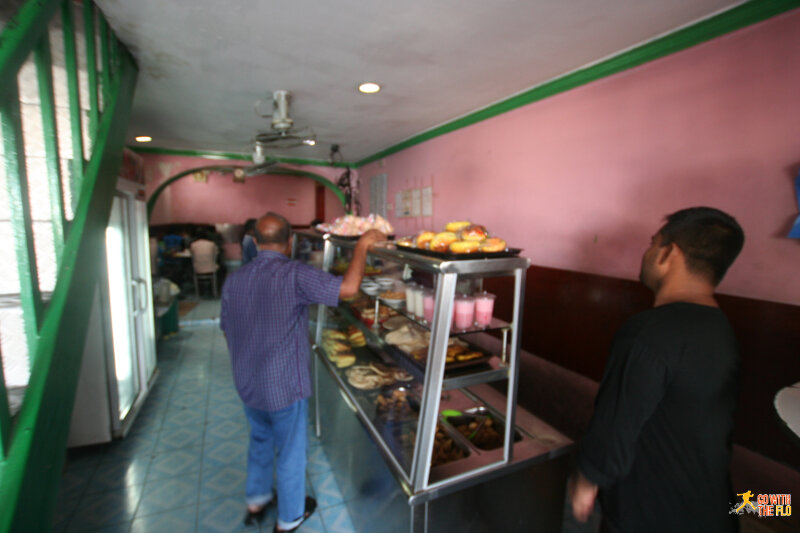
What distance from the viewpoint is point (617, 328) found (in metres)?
2.45

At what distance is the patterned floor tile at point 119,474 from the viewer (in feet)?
9.08

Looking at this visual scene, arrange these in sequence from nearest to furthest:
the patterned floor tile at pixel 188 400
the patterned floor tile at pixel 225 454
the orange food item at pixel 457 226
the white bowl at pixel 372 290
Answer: the orange food item at pixel 457 226 → the white bowl at pixel 372 290 → the patterned floor tile at pixel 225 454 → the patterned floor tile at pixel 188 400

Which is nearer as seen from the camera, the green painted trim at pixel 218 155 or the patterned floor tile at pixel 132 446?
the patterned floor tile at pixel 132 446

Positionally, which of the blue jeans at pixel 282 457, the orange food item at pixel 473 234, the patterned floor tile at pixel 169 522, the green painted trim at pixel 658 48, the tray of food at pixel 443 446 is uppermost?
the green painted trim at pixel 658 48

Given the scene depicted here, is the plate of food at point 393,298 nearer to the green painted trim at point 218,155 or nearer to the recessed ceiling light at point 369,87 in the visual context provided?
the recessed ceiling light at point 369,87

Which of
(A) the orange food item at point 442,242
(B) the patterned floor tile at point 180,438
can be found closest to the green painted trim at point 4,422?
(A) the orange food item at point 442,242

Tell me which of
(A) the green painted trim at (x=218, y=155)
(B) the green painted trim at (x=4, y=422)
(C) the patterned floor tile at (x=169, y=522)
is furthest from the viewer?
(A) the green painted trim at (x=218, y=155)

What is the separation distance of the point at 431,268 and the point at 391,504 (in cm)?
128

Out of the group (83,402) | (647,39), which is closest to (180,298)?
(83,402)

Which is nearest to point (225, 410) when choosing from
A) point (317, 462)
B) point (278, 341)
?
point (317, 462)

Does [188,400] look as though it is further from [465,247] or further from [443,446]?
Answer: [465,247]

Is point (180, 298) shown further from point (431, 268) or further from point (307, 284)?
point (431, 268)

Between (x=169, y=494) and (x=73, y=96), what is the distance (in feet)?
8.88

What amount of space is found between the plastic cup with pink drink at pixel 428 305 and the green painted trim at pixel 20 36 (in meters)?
1.72
